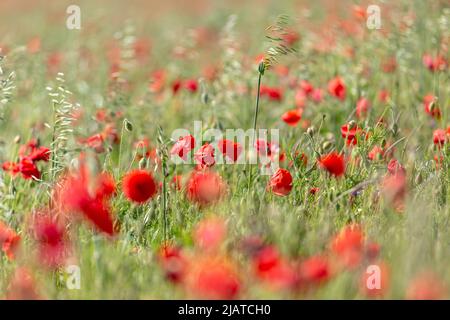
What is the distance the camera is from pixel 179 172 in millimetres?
3246

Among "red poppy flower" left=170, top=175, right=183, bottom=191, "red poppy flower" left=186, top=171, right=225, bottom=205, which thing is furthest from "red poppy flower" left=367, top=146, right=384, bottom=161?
"red poppy flower" left=170, top=175, right=183, bottom=191

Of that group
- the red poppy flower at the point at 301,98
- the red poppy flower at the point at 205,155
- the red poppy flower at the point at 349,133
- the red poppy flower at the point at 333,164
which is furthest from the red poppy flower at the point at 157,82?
the red poppy flower at the point at 333,164

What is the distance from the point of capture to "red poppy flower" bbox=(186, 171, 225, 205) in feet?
7.88

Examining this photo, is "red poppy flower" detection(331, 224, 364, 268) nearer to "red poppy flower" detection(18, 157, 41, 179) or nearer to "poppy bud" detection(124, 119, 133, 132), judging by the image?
"poppy bud" detection(124, 119, 133, 132)

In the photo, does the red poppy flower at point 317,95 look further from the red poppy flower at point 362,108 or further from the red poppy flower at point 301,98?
the red poppy flower at point 362,108

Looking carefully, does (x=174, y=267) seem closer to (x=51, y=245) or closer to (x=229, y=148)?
(x=51, y=245)

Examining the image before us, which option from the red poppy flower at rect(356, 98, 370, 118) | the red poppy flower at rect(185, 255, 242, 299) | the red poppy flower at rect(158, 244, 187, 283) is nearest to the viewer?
the red poppy flower at rect(185, 255, 242, 299)

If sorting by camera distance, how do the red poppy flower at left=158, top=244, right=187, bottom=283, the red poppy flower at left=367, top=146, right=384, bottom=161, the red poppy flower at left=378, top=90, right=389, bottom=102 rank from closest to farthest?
the red poppy flower at left=158, top=244, right=187, bottom=283 < the red poppy flower at left=367, top=146, right=384, bottom=161 < the red poppy flower at left=378, top=90, right=389, bottom=102

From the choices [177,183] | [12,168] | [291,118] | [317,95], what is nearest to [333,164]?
[177,183]

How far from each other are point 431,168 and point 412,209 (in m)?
0.67

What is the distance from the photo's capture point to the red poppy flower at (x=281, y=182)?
2412mm
